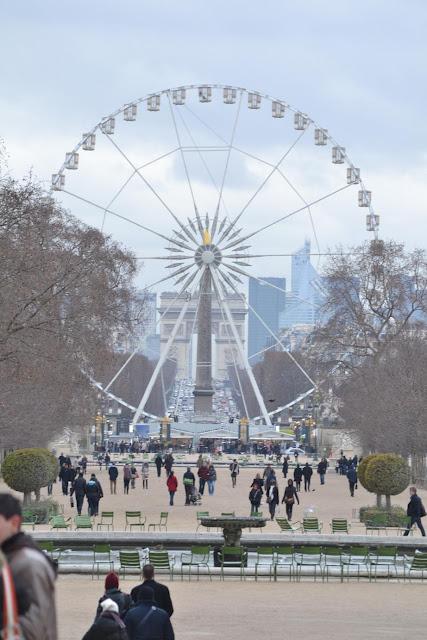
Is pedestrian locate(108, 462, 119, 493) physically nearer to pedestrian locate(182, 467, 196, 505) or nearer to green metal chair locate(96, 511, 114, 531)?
pedestrian locate(182, 467, 196, 505)

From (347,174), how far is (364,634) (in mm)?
59022

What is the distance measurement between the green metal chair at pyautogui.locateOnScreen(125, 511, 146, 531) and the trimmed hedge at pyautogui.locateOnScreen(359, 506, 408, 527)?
548 centimetres

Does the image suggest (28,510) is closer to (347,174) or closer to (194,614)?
(194,614)

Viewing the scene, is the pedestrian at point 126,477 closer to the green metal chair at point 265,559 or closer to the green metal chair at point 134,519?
the green metal chair at point 134,519

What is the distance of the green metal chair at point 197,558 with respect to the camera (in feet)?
90.2

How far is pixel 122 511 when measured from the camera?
43.1 metres

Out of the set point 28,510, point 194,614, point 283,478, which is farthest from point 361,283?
point 194,614

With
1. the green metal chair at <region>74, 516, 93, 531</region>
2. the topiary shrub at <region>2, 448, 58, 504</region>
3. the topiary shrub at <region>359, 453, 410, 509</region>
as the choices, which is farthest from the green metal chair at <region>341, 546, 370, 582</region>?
the topiary shrub at <region>2, 448, 58, 504</region>

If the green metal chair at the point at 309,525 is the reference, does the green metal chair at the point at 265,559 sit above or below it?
below

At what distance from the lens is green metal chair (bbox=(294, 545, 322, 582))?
2817cm

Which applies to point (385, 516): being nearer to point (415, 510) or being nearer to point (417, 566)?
point (415, 510)

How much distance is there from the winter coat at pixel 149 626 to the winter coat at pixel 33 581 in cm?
626

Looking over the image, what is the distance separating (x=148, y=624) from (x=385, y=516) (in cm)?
2617

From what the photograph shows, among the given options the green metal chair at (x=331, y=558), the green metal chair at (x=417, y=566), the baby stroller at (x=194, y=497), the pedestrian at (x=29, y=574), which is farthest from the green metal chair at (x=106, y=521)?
the pedestrian at (x=29, y=574)
